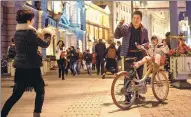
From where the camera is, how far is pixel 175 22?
464 inches

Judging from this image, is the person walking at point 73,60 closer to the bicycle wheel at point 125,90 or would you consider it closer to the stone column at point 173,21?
the stone column at point 173,21

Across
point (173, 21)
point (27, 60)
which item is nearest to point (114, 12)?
point (173, 21)

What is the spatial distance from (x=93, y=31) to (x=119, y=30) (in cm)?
5363

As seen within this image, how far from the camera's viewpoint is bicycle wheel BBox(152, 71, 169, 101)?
24.6 feet

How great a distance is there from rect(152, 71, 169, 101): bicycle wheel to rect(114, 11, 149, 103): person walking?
34cm

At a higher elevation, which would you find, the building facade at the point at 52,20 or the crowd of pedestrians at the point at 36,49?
the building facade at the point at 52,20

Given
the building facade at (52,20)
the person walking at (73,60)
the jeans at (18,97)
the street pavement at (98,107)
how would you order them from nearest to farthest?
the jeans at (18,97) < the street pavement at (98,107) < the person walking at (73,60) < the building facade at (52,20)

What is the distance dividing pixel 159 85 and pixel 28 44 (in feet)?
11.0

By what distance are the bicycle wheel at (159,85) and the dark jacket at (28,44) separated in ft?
9.65

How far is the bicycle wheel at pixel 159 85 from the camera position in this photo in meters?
7.48

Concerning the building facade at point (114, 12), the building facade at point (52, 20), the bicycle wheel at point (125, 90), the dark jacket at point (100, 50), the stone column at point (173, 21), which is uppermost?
the building facade at point (114, 12)

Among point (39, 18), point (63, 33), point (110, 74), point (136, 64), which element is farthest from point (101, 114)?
point (63, 33)

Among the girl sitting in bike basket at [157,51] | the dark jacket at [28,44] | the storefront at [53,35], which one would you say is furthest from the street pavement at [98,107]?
the storefront at [53,35]

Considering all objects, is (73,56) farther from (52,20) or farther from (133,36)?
(52,20)
